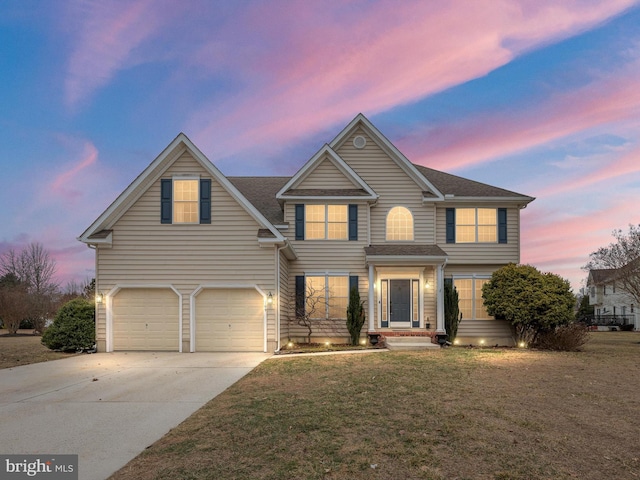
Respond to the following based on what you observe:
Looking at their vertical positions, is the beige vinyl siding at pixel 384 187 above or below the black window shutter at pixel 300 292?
above

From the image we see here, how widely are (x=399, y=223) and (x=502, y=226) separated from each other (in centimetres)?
449

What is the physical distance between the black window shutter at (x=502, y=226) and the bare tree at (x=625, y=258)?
9.33 m

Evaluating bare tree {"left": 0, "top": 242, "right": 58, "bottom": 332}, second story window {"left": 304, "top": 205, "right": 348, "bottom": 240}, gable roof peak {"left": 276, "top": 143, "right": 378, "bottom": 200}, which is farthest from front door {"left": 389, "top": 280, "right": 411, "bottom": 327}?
bare tree {"left": 0, "top": 242, "right": 58, "bottom": 332}

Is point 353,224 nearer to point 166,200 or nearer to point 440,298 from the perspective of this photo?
point 440,298

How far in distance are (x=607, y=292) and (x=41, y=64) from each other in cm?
5648

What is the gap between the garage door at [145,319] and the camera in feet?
50.7

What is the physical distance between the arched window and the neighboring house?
3002 centimetres

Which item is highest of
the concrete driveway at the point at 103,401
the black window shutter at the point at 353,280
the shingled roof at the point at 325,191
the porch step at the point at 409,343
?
the shingled roof at the point at 325,191

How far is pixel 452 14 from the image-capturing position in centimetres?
1442

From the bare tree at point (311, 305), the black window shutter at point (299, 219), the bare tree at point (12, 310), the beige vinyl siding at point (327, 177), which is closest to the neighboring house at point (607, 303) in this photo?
the beige vinyl siding at point (327, 177)

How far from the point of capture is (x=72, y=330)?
1559cm

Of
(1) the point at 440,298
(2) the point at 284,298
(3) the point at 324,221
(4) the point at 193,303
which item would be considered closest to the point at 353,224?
(3) the point at 324,221

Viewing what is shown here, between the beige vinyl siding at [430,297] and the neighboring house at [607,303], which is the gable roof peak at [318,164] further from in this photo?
the neighboring house at [607,303]

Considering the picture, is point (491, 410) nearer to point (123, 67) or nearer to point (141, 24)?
point (141, 24)
